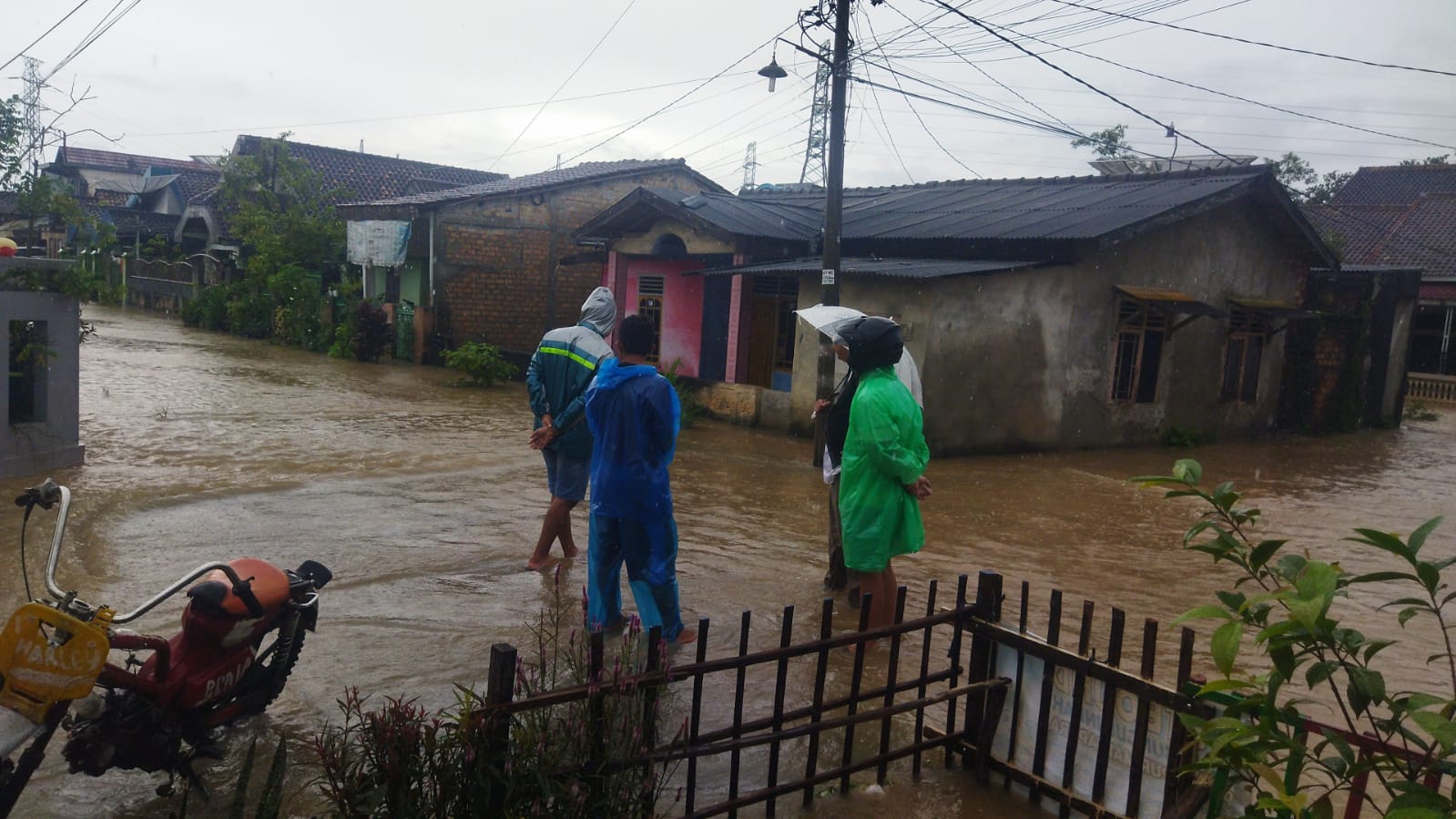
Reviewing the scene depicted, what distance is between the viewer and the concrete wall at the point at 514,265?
68.0 feet

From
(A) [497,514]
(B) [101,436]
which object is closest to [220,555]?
(A) [497,514]

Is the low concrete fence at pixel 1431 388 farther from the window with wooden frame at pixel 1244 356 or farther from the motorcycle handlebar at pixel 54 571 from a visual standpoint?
the motorcycle handlebar at pixel 54 571

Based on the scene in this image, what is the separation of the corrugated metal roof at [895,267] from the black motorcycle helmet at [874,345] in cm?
659

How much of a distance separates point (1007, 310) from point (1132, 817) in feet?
32.5

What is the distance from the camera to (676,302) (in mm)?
17562

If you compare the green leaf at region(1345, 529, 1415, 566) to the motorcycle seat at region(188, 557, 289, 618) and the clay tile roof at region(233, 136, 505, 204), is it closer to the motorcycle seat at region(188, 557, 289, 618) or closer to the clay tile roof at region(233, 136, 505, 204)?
the motorcycle seat at region(188, 557, 289, 618)

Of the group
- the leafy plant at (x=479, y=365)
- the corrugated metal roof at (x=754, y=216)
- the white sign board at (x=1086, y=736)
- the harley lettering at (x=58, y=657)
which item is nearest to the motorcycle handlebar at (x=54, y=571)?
the harley lettering at (x=58, y=657)

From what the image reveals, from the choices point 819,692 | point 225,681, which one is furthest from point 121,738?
point 819,692

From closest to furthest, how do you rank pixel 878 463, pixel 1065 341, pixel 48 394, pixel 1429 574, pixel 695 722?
pixel 1429 574, pixel 695 722, pixel 878 463, pixel 48 394, pixel 1065 341

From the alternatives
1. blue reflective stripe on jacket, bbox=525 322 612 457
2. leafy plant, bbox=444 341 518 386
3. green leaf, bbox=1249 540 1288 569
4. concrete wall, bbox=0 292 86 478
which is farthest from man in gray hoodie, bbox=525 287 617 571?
leafy plant, bbox=444 341 518 386

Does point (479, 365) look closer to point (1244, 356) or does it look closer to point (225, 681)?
point (1244, 356)

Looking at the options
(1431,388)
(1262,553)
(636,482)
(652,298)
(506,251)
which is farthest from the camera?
(1431,388)

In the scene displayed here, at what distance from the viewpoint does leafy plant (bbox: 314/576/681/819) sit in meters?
2.80

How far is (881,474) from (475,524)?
12.9ft
